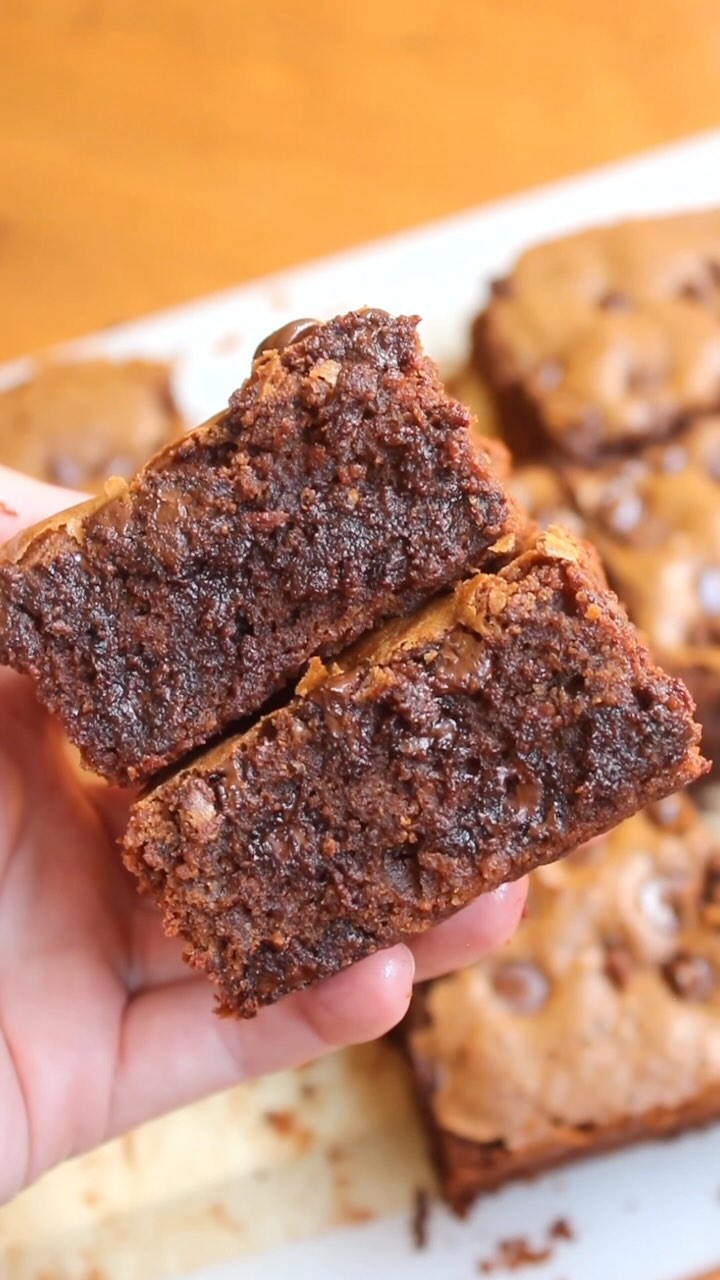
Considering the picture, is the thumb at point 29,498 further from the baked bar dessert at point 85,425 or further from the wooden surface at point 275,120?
the wooden surface at point 275,120

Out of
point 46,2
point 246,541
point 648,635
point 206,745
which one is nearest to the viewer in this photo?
point 246,541

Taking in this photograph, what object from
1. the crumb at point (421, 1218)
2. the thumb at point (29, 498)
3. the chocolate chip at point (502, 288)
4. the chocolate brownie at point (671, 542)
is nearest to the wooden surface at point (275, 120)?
the chocolate chip at point (502, 288)

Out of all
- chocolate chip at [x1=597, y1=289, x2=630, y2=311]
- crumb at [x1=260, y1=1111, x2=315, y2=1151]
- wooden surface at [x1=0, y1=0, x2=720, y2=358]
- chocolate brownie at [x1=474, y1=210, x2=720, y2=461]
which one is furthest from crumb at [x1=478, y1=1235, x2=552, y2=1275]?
wooden surface at [x1=0, y1=0, x2=720, y2=358]

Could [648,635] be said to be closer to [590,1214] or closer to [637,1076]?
[637,1076]

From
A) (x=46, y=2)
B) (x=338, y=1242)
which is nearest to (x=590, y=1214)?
(x=338, y=1242)

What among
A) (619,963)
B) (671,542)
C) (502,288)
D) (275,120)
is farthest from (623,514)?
(275,120)
